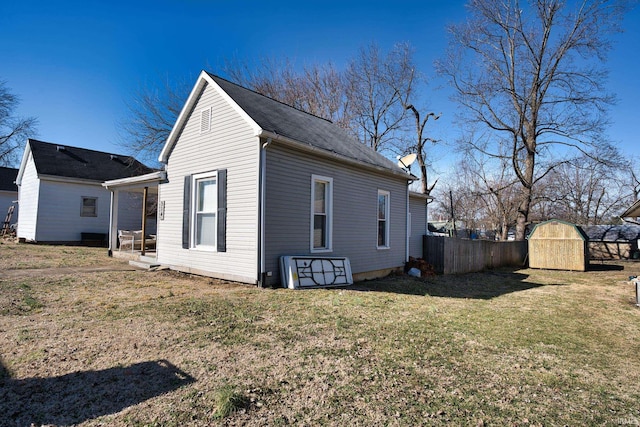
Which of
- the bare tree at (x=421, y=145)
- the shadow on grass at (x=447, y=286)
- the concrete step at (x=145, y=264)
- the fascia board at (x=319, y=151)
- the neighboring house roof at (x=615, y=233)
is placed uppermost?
the bare tree at (x=421, y=145)

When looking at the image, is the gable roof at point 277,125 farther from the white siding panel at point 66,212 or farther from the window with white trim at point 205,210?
the white siding panel at point 66,212

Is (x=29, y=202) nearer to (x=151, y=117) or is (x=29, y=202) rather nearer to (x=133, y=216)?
(x=133, y=216)

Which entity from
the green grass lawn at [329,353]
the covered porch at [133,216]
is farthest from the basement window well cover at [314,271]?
the covered porch at [133,216]

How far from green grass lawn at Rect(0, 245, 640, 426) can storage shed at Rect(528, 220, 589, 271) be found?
9.56 m

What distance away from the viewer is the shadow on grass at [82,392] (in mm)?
2553

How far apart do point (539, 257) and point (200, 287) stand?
15937 millimetres

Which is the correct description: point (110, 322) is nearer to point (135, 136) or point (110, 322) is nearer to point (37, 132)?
point (135, 136)

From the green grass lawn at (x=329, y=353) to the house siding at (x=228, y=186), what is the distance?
99 centimetres

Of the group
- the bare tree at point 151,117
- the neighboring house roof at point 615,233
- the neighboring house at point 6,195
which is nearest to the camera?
the bare tree at point 151,117

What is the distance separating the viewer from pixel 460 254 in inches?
542

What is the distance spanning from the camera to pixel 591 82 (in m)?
19.6

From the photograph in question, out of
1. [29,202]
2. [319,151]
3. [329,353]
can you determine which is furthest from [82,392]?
[29,202]

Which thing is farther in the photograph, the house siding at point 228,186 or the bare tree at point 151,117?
the bare tree at point 151,117

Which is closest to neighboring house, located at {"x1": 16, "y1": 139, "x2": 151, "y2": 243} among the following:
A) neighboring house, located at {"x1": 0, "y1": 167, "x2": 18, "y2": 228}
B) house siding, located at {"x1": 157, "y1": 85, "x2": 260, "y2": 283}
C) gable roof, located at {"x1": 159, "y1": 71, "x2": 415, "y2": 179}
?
neighboring house, located at {"x1": 0, "y1": 167, "x2": 18, "y2": 228}
